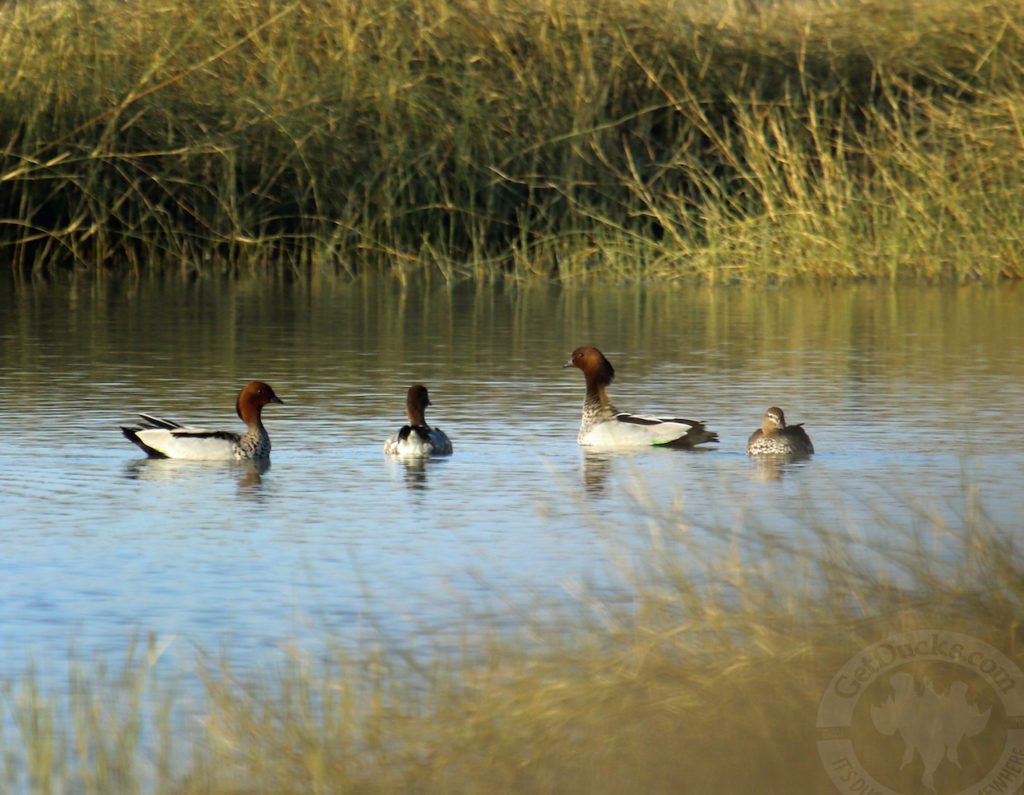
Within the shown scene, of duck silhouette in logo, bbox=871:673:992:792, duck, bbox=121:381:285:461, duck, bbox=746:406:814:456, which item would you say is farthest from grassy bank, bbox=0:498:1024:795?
duck, bbox=121:381:285:461

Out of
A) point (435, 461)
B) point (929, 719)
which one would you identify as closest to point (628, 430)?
point (435, 461)

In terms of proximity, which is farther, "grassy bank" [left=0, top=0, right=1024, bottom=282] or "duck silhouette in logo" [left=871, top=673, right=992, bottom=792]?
"grassy bank" [left=0, top=0, right=1024, bottom=282]

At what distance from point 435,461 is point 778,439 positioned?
62.0 inches

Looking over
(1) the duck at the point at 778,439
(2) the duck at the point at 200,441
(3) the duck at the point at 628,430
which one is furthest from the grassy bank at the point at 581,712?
(3) the duck at the point at 628,430

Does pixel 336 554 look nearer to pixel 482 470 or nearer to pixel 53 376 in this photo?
pixel 482 470

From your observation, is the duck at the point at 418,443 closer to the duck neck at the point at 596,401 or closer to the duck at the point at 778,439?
the duck neck at the point at 596,401

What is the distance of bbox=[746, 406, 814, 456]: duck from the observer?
10.3 meters

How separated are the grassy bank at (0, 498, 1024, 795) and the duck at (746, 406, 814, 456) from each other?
4.64 metres

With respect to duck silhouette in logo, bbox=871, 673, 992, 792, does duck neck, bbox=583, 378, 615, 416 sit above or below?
above

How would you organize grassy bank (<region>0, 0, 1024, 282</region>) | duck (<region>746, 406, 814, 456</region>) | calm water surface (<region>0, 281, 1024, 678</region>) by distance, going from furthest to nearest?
grassy bank (<region>0, 0, 1024, 282</region>), duck (<region>746, 406, 814, 456</region>), calm water surface (<region>0, 281, 1024, 678</region>)

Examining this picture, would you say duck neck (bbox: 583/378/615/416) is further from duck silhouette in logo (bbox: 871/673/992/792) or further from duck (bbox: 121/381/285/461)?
duck silhouette in logo (bbox: 871/673/992/792)

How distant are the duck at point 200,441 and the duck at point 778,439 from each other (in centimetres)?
231

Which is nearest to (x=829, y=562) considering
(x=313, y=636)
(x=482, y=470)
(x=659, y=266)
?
(x=313, y=636)

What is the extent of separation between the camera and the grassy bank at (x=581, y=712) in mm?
4660
